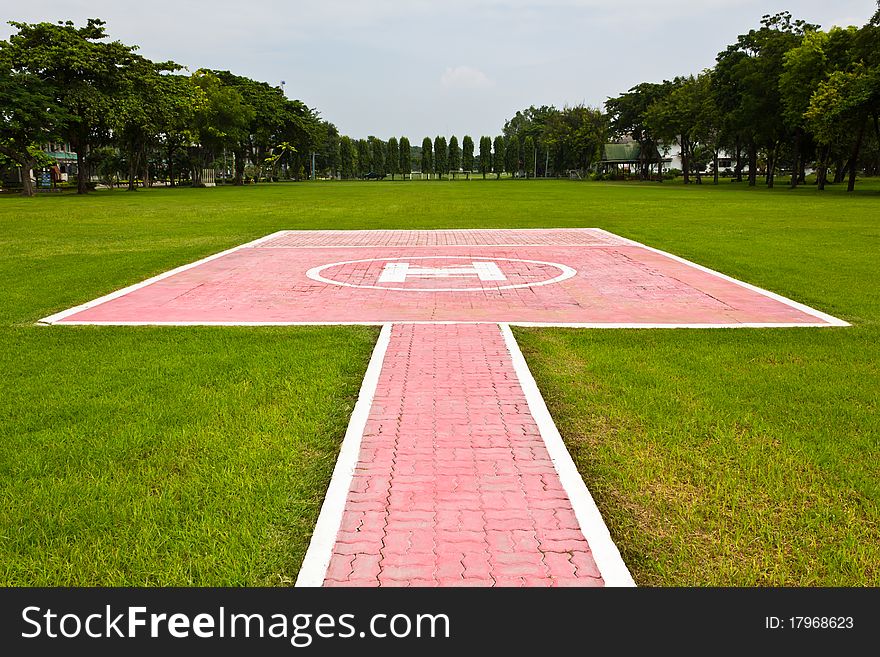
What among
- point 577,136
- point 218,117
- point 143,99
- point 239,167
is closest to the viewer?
point 143,99

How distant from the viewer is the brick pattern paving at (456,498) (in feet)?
10.7

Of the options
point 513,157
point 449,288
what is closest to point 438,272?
point 449,288

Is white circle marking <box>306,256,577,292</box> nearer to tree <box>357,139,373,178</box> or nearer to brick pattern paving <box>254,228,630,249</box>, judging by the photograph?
brick pattern paving <box>254,228,630,249</box>

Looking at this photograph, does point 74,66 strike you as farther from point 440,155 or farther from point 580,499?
point 440,155

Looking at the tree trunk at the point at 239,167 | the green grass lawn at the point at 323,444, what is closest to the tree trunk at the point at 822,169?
the green grass lawn at the point at 323,444

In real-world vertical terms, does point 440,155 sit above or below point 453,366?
above

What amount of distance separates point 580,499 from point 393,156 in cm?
13422

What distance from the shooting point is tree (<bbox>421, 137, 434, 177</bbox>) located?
136 m

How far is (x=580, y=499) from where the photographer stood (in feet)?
12.9

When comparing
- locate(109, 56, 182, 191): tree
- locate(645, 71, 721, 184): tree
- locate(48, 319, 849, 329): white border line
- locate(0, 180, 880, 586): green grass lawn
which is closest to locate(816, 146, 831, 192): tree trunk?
locate(645, 71, 721, 184): tree

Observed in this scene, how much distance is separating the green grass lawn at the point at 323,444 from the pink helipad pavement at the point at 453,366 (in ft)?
0.67

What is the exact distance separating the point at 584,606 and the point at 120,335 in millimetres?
6262

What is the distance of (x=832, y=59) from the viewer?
47.2 m

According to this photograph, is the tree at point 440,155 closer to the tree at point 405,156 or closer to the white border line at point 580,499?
the tree at point 405,156
